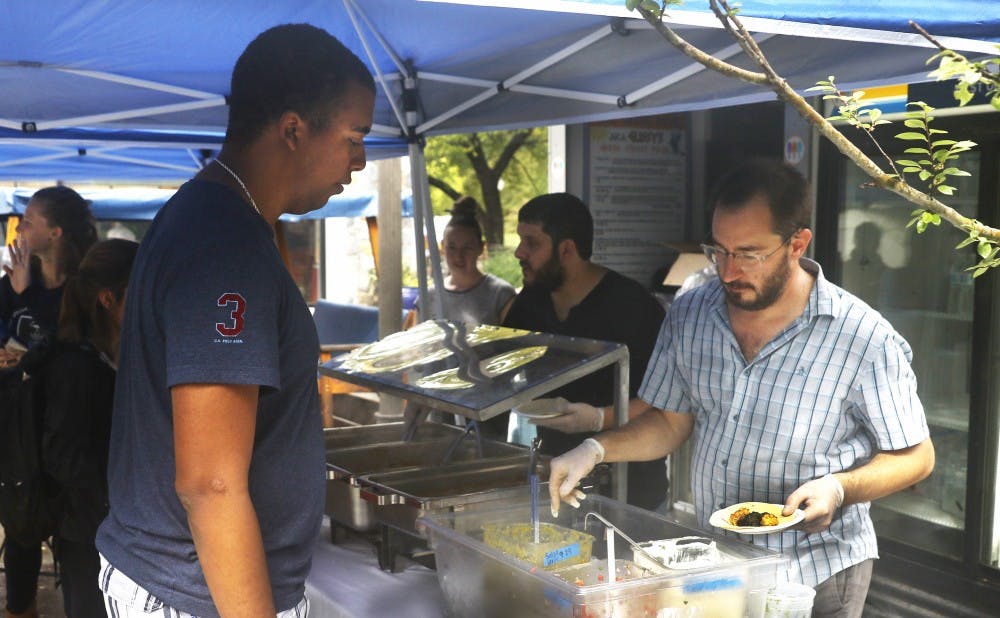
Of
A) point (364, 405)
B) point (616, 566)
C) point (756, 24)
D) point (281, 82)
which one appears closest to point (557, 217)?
point (756, 24)

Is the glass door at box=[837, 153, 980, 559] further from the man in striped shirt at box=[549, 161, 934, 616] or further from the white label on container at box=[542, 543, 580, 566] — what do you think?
the white label on container at box=[542, 543, 580, 566]

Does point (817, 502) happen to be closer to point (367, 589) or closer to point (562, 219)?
point (367, 589)

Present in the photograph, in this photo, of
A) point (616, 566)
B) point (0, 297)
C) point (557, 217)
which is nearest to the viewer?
point (616, 566)

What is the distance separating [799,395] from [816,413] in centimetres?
5

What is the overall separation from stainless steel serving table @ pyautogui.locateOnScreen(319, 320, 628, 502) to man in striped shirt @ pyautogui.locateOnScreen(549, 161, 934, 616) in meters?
0.29

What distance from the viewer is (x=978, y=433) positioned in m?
4.43

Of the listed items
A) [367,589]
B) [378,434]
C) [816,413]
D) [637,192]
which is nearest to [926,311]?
[637,192]

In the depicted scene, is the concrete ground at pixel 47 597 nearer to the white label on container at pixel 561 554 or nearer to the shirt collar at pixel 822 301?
the white label on container at pixel 561 554

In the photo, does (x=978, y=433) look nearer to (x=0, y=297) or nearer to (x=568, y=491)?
(x=568, y=491)

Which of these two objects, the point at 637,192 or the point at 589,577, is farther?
the point at 637,192

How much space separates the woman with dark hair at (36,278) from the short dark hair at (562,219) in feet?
5.78

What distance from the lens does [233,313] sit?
1.39m

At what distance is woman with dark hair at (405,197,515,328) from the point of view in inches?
190

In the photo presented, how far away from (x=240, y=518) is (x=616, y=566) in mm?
836
